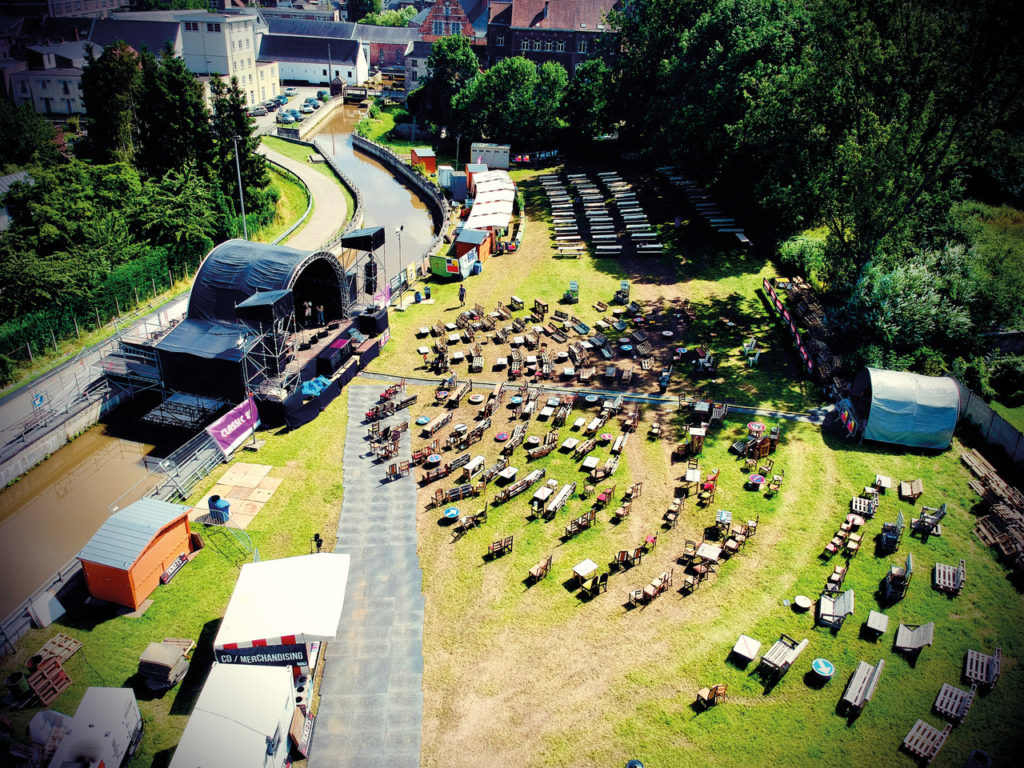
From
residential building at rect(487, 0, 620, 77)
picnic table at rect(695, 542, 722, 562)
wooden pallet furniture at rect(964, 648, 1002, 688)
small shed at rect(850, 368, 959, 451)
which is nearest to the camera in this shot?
wooden pallet furniture at rect(964, 648, 1002, 688)

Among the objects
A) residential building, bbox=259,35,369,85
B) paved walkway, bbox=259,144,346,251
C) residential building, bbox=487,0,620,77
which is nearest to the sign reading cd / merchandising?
paved walkway, bbox=259,144,346,251

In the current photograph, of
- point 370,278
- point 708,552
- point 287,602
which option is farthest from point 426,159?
point 287,602

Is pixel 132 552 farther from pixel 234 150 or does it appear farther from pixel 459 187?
pixel 459 187

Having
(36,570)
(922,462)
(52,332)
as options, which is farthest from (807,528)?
(52,332)

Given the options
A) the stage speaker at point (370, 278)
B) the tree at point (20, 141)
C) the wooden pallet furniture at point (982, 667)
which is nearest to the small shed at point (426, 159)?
the tree at point (20, 141)

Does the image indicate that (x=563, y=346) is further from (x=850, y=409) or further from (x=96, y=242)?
(x=96, y=242)

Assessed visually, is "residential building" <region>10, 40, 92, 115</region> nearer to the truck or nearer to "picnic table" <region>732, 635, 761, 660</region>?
the truck

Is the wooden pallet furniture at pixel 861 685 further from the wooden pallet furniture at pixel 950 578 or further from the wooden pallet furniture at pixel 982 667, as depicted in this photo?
the wooden pallet furniture at pixel 950 578
